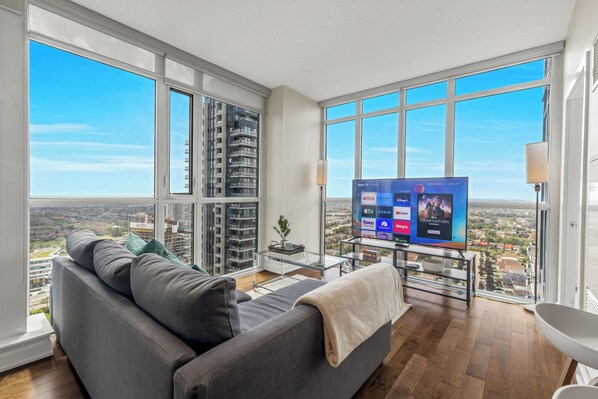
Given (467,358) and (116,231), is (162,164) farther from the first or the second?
(467,358)

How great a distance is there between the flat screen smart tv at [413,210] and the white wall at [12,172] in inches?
130

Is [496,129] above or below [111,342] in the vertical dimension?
above

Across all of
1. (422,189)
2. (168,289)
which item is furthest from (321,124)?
(168,289)

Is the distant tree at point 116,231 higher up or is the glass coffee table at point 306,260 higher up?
the distant tree at point 116,231

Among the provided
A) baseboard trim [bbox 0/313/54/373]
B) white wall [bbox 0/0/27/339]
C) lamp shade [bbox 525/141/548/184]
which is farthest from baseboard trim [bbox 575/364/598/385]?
white wall [bbox 0/0/27/339]

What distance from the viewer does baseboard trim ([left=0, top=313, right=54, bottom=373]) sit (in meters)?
1.84

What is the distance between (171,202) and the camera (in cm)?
315

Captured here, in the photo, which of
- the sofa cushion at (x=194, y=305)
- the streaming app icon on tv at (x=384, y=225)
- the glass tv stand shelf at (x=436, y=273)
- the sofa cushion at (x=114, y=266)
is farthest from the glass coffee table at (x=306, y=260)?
the sofa cushion at (x=194, y=305)

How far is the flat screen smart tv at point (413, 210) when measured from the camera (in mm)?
3029

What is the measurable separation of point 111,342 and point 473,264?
3.47 m

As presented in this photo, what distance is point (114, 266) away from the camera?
140 cm

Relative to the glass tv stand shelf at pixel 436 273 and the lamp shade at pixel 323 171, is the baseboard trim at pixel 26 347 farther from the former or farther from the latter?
the lamp shade at pixel 323 171

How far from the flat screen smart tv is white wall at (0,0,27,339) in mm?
3301

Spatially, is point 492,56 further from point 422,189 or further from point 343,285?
point 343,285
